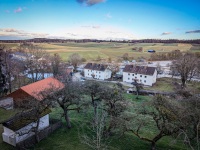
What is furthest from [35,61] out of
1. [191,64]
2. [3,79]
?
[191,64]

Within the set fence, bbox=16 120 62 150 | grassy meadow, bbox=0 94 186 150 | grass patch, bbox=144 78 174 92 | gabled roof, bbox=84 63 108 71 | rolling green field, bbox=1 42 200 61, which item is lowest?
grass patch, bbox=144 78 174 92

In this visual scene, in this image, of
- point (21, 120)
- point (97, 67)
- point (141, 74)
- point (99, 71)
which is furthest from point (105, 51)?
point (21, 120)

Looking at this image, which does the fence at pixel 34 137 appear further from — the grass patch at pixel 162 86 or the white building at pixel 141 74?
the white building at pixel 141 74

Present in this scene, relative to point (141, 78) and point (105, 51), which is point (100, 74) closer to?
point (141, 78)

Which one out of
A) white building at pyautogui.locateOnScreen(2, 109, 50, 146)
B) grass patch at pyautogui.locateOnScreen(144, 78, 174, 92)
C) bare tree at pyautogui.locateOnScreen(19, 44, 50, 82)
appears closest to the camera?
white building at pyautogui.locateOnScreen(2, 109, 50, 146)

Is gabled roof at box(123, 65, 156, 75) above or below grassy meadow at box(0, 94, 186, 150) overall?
above

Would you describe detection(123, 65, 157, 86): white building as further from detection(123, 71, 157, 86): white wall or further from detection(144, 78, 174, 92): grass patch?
detection(144, 78, 174, 92): grass patch

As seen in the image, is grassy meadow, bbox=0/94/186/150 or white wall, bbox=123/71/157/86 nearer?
grassy meadow, bbox=0/94/186/150

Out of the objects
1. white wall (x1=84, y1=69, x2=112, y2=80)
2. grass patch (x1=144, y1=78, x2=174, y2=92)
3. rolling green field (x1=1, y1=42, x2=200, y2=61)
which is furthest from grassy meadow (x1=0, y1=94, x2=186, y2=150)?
rolling green field (x1=1, y1=42, x2=200, y2=61)
